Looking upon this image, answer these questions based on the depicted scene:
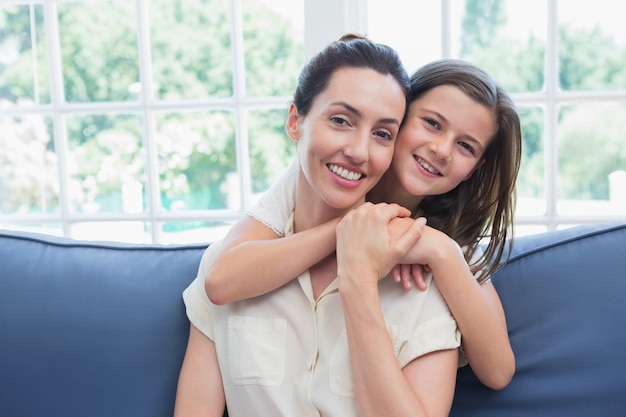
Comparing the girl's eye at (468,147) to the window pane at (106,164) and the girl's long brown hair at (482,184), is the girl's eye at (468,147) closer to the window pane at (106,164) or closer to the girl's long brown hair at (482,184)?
the girl's long brown hair at (482,184)

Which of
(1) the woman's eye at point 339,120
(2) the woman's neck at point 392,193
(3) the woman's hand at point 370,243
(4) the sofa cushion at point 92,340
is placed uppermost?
(1) the woman's eye at point 339,120

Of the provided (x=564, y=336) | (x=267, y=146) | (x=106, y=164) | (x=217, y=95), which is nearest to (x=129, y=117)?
(x=106, y=164)

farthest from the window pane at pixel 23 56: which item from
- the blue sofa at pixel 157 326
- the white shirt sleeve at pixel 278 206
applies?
the white shirt sleeve at pixel 278 206

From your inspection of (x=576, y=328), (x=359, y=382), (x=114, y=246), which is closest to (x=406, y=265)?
(x=359, y=382)

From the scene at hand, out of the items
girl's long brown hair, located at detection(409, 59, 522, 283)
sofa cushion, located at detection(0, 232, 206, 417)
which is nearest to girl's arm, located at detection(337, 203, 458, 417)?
girl's long brown hair, located at detection(409, 59, 522, 283)

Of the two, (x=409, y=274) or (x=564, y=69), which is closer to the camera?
(x=409, y=274)

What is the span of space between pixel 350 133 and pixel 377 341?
1.25ft

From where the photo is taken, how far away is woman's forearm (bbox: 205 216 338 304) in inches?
50.3

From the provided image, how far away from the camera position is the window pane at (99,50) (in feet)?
8.36

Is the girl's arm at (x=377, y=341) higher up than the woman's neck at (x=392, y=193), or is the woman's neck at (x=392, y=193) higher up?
the woman's neck at (x=392, y=193)

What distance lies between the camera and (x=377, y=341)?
3.82ft

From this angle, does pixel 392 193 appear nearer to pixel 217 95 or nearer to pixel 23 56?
pixel 217 95

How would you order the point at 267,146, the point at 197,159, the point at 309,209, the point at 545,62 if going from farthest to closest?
the point at 197,159, the point at 267,146, the point at 545,62, the point at 309,209

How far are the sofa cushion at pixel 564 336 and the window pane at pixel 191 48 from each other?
5.07ft
